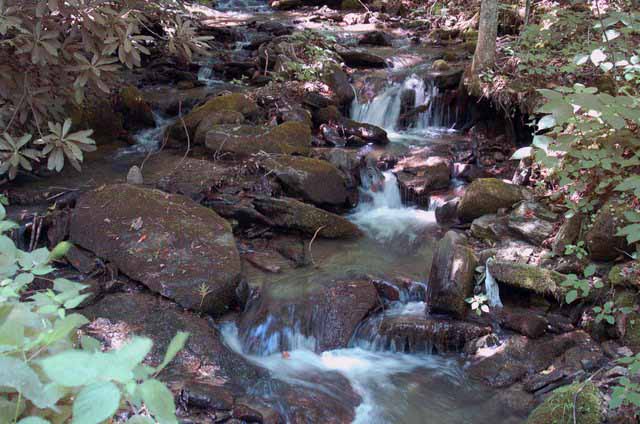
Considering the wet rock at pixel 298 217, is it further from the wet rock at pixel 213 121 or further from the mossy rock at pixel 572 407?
the mossy rock at pixel 572 407

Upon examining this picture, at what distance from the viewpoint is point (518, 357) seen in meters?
4.57

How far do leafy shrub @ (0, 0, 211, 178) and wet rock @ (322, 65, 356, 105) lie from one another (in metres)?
3.91

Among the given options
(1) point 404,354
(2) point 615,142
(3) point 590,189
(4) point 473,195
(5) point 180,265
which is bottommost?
(1) point 404,354

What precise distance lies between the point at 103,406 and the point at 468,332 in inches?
171

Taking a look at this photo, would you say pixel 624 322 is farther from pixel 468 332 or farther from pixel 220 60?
pixel 220 60

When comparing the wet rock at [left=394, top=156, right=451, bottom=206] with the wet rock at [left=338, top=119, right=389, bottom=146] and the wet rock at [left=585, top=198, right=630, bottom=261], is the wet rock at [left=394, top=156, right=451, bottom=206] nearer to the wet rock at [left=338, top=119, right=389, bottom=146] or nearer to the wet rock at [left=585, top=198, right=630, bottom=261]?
the wet rock at [left=338, top=119, right=389, bottom=146]

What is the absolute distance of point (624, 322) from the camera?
173 inches

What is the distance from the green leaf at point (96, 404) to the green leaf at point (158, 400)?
0.23 ft

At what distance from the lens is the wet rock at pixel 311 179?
6.86m

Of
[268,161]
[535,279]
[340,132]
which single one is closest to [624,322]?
[535,279]

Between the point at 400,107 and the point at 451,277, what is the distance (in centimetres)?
544

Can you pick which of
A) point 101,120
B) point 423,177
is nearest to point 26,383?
point 423,177

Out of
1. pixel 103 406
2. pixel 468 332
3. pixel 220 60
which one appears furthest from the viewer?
pixel 220 60

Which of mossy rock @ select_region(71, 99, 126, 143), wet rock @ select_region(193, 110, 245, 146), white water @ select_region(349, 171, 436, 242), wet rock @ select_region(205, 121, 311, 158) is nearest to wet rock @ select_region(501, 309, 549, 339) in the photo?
white water @ select_region(349, 171, 436, 242)
